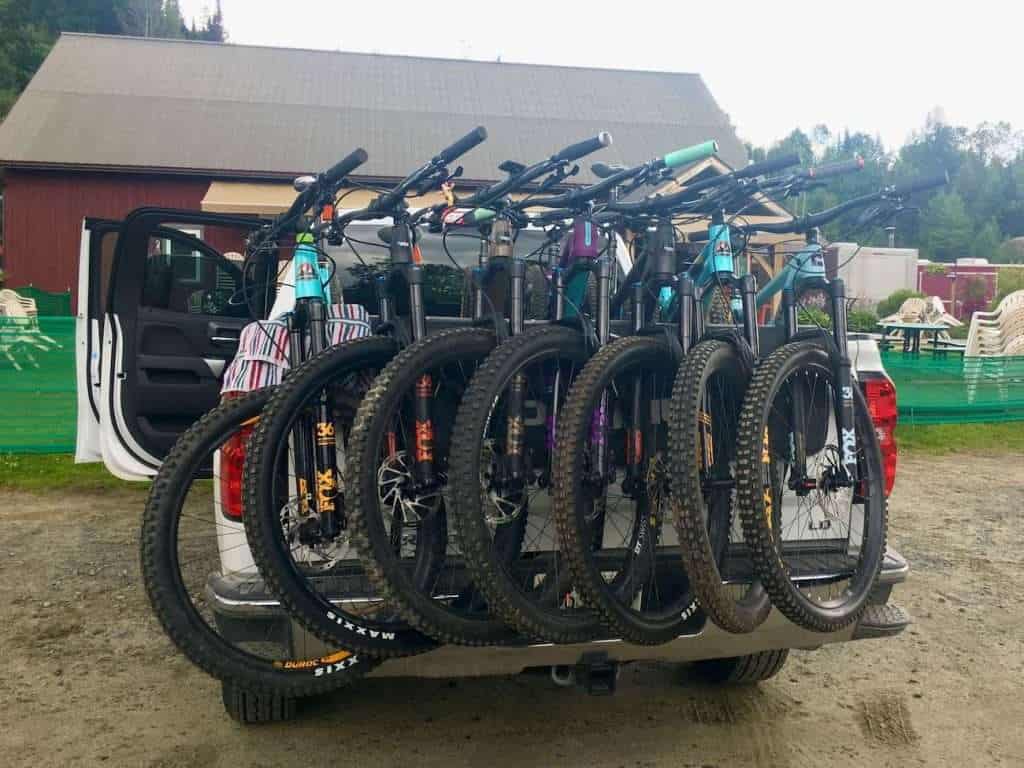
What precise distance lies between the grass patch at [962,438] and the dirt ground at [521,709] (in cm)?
486

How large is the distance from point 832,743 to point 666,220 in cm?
213

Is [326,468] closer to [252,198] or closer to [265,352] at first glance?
[265,352]

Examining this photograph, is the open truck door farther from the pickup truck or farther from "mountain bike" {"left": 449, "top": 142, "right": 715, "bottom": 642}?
"mountain bike" {"left": 449, "top": 142, "right": 715, "bottom": 642}

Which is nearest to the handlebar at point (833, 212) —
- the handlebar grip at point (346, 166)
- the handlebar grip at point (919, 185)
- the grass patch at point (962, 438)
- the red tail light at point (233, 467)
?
the handlebar grip at point (919, 185)

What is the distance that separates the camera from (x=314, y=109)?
23172 millimetres

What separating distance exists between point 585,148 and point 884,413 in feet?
5.39

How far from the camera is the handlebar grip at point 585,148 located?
3201 mm

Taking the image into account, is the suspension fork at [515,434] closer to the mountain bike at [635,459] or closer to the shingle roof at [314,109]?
the mountain bike at [635,459]

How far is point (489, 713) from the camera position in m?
3.67

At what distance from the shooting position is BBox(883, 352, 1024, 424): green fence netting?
10.6m

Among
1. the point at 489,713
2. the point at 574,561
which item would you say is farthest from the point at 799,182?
the point at 489,713

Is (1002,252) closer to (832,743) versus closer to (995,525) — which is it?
(995,525)

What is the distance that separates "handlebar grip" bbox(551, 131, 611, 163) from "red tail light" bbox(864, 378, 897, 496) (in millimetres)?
1501

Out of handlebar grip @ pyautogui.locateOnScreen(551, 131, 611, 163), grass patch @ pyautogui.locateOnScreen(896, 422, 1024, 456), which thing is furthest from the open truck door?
grass patch @ pyautogui.locateOnScreen(896, 422, 1024, 456)
